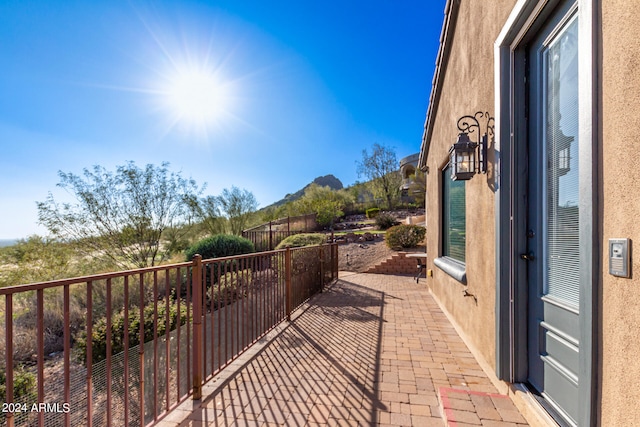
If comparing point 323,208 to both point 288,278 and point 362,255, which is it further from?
point 288,278

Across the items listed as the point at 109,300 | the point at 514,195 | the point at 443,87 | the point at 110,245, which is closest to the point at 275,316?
the point at 109,300

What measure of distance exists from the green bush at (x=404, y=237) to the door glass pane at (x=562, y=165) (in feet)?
29.0

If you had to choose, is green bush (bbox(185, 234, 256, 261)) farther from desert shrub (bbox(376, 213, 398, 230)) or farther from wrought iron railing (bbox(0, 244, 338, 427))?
desert shrub (bbox(376, 213, 398, 230))

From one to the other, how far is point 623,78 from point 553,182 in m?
0.89

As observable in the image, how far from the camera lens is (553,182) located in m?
1.77

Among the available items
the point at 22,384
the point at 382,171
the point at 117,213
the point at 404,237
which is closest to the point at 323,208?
the point at 382,171

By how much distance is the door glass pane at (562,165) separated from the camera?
1544 mm

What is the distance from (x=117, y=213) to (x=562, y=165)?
33.9 ft

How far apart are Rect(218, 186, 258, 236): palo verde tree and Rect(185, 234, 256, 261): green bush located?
6.97 m

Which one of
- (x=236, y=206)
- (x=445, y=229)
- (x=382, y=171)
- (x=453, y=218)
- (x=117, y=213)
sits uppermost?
(x=382, y=171)

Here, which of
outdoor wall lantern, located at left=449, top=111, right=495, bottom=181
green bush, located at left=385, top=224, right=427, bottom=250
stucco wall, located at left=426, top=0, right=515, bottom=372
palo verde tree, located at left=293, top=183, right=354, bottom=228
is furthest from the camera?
palo verde tree, located at left=293, top=183, right=354, bottom=228

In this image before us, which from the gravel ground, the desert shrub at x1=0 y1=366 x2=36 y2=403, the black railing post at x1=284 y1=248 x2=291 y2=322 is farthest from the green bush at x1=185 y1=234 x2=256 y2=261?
the desert shrub at x1=0 y1=366 x2=36 y2=403

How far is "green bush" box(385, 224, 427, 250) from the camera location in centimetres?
1048

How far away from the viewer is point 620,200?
3.43ft
